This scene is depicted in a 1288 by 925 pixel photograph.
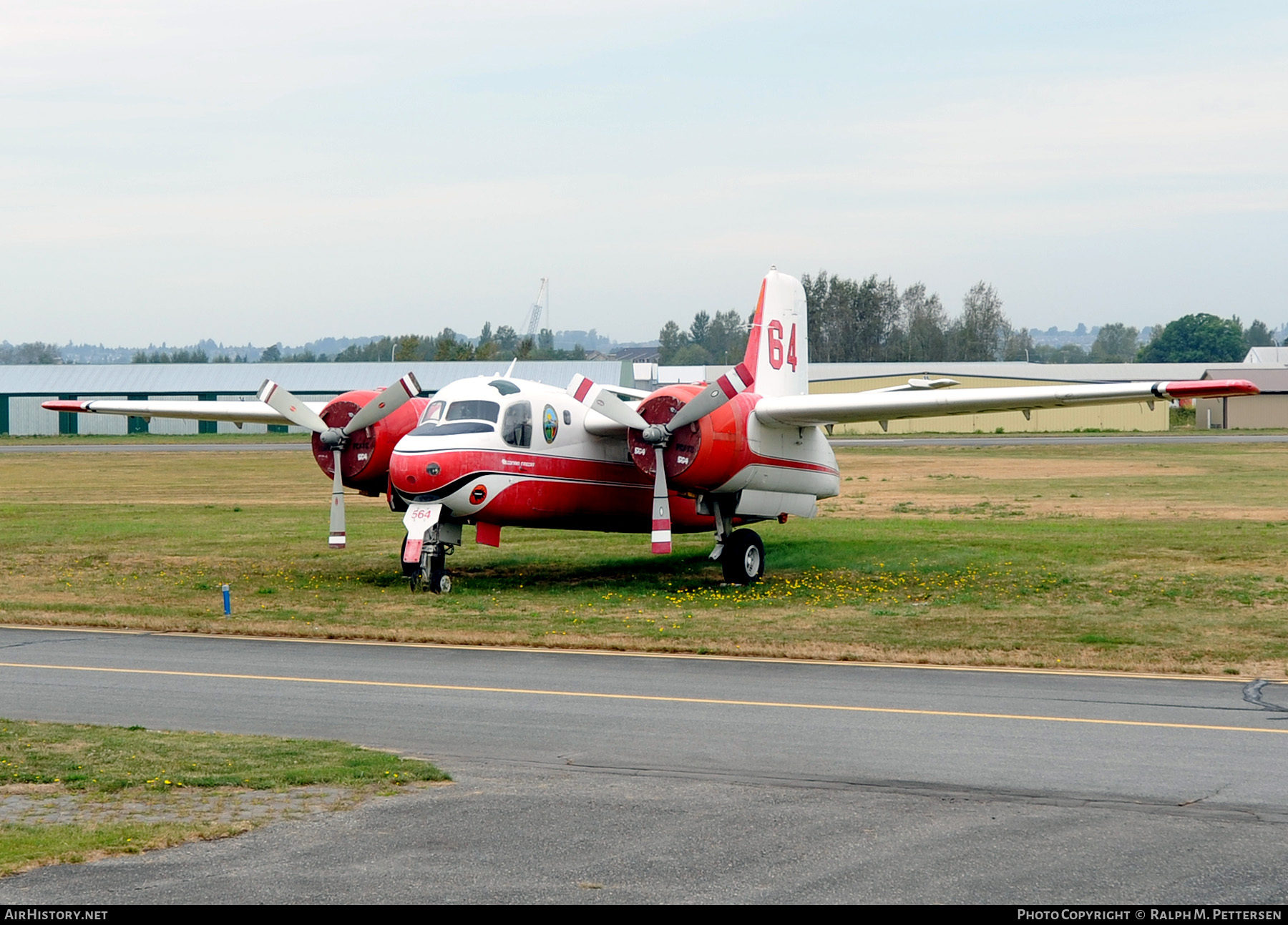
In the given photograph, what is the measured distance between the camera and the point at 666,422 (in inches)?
981

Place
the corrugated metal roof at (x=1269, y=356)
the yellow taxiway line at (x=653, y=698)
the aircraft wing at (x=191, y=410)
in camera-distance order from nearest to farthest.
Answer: the yellow taxiway line at (x=653, y=698), the aircraft wing at (x=191, y=410), the corrugated metal roof at (x=1269, y=356)

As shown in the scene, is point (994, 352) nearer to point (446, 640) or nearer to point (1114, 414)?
point (1114, 414)

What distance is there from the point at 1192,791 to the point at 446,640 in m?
11.4

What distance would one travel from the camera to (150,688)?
52.0 ft

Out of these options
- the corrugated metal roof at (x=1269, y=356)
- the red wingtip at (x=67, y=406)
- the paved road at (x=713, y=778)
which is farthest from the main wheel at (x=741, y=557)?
the corrugated metal roof at (x=1269, y=356)

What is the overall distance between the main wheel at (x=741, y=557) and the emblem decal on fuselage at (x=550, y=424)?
4117 millimetres

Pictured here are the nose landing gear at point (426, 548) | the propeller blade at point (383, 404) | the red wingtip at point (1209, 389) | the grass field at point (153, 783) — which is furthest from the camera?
the propeller blade at point (383, 404)

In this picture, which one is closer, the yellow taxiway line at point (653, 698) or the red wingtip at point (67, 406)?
the yellow taxiway line at point (653, 698)

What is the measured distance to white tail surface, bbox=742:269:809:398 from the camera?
1113 inches

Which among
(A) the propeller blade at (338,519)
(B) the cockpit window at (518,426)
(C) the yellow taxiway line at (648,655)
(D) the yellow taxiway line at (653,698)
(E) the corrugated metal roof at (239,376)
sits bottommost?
(C) the yellow taxiway line at (648,655)

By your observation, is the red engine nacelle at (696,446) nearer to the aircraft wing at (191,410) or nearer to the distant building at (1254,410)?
the aircraft wing at (191,410)

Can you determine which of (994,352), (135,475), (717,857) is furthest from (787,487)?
(994,352)

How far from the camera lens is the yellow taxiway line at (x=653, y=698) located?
1343 centimetres

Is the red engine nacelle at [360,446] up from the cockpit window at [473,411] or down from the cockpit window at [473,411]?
down
